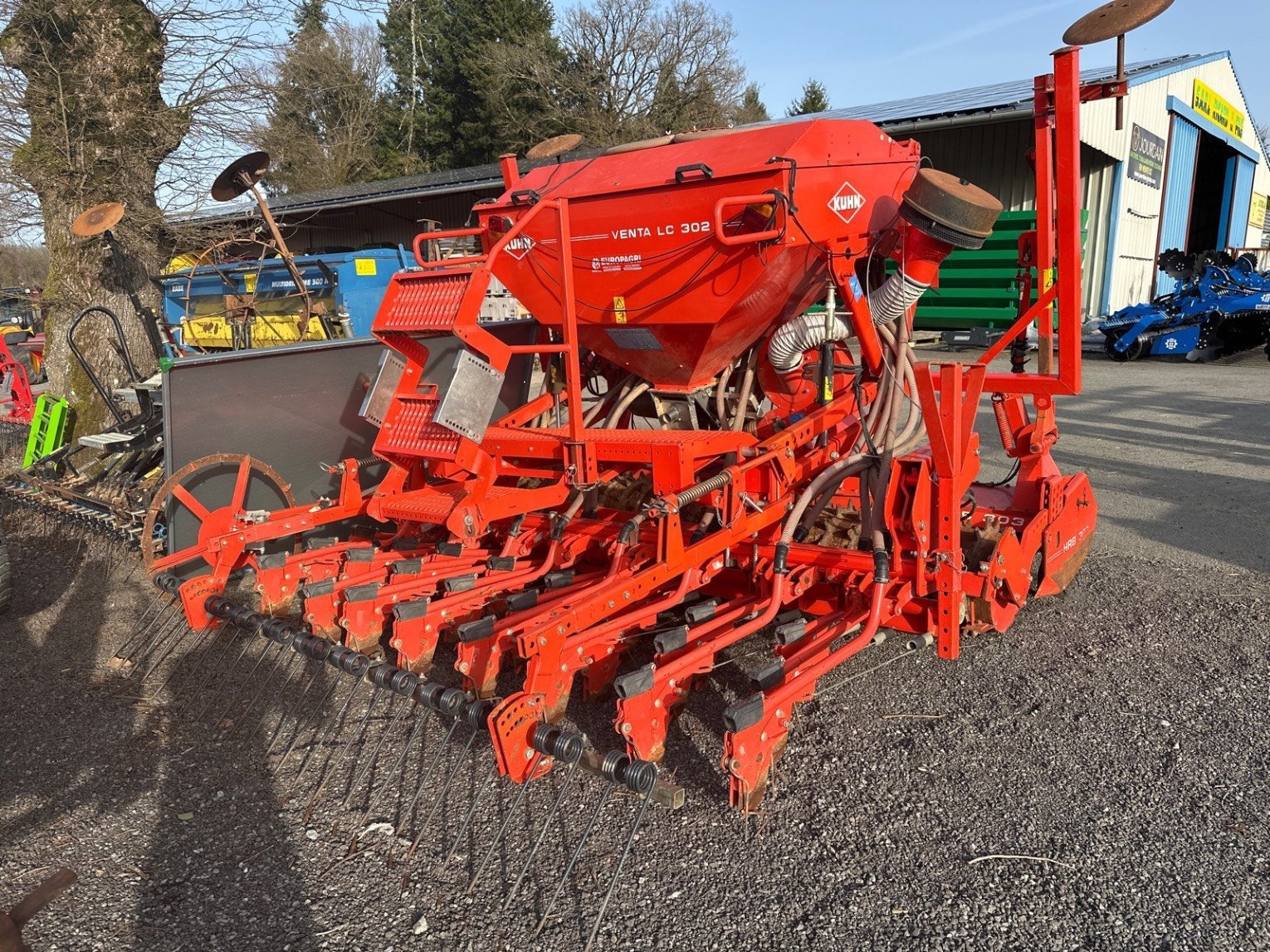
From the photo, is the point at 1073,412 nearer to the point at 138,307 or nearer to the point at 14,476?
the point at 138,307

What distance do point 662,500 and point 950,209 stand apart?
5.42 feet

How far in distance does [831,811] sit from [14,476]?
5.61m

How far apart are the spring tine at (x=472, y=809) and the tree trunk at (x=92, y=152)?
5.40 meters

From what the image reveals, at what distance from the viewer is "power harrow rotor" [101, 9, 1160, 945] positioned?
299 cm

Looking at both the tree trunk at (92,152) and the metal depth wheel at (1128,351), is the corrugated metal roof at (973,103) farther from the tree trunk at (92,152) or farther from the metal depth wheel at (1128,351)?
the tree trunk at (92,152)

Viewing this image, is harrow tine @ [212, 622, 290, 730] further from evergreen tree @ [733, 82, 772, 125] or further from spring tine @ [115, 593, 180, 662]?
evergreen tree @ [733, 82, 772, 125]

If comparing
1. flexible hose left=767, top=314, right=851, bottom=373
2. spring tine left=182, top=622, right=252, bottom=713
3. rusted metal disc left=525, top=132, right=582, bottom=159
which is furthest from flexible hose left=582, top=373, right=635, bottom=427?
spring tine left=182, top=622, right=252, bottom=713

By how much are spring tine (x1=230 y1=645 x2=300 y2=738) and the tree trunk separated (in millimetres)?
4036

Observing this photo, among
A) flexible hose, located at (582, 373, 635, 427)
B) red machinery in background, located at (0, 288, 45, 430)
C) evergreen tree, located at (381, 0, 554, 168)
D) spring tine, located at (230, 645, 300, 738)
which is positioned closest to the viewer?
spring tine, located at (230, 645, 300, 738)

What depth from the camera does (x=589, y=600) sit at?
2.89 meters

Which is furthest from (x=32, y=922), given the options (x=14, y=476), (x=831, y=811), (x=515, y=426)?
(x=14, y=476)

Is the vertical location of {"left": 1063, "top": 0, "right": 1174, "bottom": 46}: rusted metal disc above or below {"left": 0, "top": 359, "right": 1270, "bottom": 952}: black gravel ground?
above

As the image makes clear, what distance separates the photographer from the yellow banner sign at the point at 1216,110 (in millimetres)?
17500

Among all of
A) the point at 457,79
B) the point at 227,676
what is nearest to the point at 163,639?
the point at 227,676
